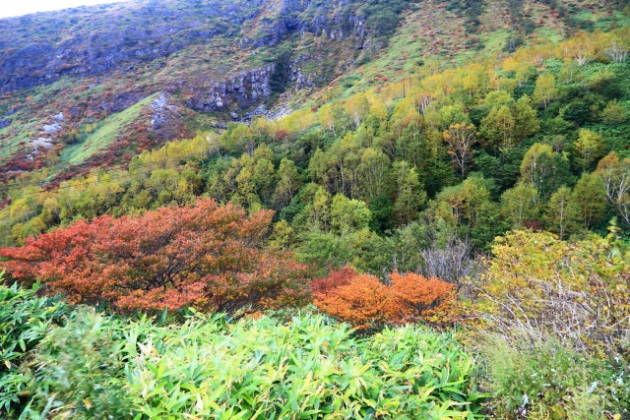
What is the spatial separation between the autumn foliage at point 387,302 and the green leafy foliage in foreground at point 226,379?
701cm

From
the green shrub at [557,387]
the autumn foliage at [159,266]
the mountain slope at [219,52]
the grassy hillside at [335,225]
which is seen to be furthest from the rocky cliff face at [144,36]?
the green shrub at [557,387]

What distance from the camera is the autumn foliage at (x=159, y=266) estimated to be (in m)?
8.11

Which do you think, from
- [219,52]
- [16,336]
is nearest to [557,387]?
[16,336]

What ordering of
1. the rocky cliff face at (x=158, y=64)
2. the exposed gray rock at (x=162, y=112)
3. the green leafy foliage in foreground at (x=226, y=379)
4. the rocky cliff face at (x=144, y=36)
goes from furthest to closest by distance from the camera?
the rocky cliff face at (x=144, y=36), the rocky cliff face at (x=158, y=64), the exposed gray rock at (x=162, y=112), the green leafy foliage in foreground at (x=226, y=379)

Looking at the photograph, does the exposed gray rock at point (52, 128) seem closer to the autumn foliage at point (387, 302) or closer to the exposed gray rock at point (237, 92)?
the exposed gray rock at point (237, 92)

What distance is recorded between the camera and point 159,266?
8852 millimetres

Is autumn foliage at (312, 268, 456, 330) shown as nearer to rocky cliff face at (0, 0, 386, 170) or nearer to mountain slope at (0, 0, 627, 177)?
mountain slope at (0, 0, 627, 177)

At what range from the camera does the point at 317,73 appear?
88.6 metres

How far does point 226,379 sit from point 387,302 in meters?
8.53

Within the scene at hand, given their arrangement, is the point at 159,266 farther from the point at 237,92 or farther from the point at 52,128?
the point at 237,92

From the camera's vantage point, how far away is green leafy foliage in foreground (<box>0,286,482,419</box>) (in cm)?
146

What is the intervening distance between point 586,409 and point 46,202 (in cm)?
4811

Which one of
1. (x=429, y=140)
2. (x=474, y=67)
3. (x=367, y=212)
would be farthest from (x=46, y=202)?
(x=474, y=67)

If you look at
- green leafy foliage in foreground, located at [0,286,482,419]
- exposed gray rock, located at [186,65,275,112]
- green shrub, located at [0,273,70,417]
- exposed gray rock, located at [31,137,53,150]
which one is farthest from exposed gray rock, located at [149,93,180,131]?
green leafy foliage in foreground, located at [0,286,482,419]
